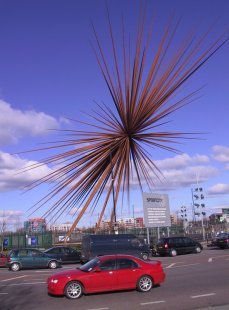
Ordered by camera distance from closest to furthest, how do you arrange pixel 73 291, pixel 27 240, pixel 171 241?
1. pixel 73 291
2. pixel 171 241
3. pixel 27 240

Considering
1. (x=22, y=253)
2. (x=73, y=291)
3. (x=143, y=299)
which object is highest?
(x=22, y=253)

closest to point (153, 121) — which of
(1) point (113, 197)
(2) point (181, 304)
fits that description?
(1) point (113, 197)

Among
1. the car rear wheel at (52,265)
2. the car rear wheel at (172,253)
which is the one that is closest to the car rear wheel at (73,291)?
the car rear wheel at (52,265)

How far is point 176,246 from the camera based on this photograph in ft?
110

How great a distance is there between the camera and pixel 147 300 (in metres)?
10.2

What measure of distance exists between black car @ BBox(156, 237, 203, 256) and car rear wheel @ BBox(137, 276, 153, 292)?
→ 2154 centimetres

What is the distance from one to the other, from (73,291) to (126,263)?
71.3 inches

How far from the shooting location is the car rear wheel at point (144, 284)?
11703mm

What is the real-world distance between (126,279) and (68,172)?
928 cm

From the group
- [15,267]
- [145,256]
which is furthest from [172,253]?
[15,267]

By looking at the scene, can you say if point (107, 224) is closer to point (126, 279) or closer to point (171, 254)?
point (126, 279)

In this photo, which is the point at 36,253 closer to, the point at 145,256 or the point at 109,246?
the point at 109,246

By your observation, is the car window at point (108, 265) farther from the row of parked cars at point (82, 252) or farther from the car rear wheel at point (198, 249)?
the car rear wheel at point (198, 249)

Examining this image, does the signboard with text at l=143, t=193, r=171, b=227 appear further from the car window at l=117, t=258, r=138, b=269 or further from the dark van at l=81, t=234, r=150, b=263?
the car window at l=117, t=258, r=138, b=269
